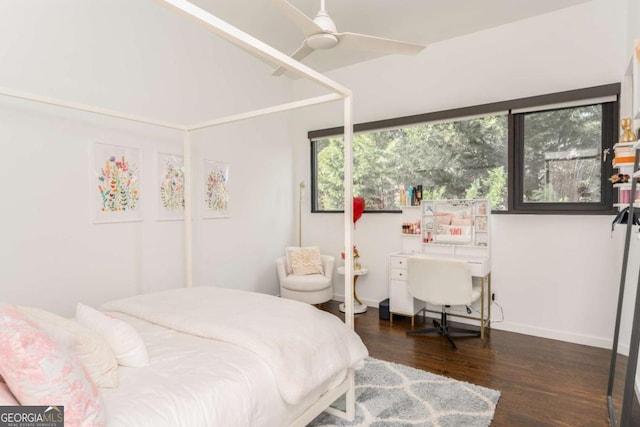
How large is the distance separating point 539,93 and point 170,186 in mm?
3569

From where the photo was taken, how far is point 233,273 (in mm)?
3879

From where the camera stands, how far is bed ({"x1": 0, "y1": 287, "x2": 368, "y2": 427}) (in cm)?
121

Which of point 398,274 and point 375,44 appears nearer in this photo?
point 375,44

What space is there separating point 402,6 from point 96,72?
2.58 m

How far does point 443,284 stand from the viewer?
10.2ft

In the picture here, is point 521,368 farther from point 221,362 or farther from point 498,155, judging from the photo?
point 221,362

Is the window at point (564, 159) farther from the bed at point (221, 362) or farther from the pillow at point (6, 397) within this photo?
the pillow at point (6, 397)

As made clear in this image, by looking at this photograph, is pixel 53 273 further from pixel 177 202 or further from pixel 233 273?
pixel 233 273

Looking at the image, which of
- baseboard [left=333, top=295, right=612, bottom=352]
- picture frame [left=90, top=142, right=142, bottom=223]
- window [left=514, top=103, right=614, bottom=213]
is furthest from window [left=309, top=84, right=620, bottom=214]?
picture frame [left=90, top=142, right=142, bottom=223]

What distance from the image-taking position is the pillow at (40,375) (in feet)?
3.19

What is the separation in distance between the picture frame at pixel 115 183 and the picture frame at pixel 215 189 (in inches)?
29.0

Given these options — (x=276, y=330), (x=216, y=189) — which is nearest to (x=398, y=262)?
(x=216, y=189)

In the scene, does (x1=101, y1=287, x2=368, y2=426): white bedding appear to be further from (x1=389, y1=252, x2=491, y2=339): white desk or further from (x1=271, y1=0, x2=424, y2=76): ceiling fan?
(x1=389, y1=252, x2=491, y2=339): white desk

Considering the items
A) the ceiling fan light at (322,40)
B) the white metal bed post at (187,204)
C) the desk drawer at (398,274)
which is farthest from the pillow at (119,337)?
the desk drawer at (398,274)
